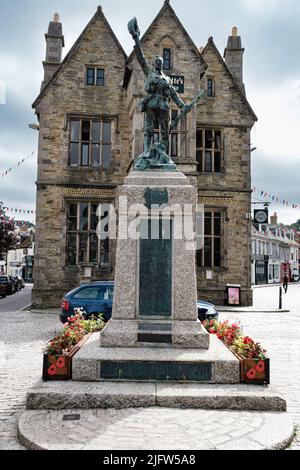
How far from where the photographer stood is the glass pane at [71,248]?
63.8 ft

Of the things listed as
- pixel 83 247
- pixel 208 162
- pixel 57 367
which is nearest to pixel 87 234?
pixel 83 247

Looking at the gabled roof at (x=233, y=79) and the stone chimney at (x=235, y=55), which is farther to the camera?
the stone chimney at (x=235, y=55)

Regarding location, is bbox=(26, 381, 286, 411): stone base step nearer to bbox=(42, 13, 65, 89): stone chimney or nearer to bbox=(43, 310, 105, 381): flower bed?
bbox=(43, 310, 105, 381): flower bed

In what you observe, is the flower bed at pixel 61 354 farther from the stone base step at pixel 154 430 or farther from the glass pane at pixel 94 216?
the glass pane at pixel 94 216

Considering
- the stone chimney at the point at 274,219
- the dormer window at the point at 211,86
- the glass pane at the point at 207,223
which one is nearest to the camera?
the glass pane at the point at 207,223

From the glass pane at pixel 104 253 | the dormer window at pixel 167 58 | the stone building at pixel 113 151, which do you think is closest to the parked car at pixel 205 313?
the stone building at pixel 113 151

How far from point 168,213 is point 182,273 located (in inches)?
39.4

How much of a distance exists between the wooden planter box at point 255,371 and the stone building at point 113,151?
14.1m

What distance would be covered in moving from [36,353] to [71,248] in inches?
429

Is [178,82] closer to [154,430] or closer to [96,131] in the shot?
[96,131]

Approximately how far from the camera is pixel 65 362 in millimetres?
5328

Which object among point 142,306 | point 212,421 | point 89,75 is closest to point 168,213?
point 142,306

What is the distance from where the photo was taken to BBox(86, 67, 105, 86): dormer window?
66.8 feet

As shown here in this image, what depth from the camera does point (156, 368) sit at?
5.43 metres
